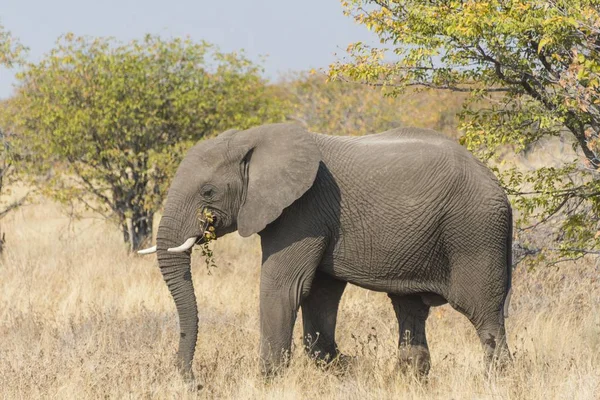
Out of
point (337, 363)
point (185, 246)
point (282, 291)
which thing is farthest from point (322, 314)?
point (185, 246)

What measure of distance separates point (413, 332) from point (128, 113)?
735cm

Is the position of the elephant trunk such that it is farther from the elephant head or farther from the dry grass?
the dry grass

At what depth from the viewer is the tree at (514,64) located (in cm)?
725

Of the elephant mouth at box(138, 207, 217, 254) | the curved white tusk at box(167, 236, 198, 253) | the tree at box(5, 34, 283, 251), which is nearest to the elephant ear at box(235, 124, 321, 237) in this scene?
the elephant mouth at box(138, 207, 217, 254)

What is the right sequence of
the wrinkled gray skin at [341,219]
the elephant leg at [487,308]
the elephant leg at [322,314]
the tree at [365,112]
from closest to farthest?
the wrinkled gray skin at [341,219]
the elephant leg at [487,308]
the elephant leg at [322,314]
the tree at [365,112]

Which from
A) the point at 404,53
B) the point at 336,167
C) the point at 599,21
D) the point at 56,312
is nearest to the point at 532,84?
the point at 404,53

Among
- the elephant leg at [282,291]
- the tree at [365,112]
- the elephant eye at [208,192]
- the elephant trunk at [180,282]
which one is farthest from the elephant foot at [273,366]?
the tree at [365,112]

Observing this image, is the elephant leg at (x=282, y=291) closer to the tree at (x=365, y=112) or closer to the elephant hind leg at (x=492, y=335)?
the elephant hind leg at (x=492, y=335)

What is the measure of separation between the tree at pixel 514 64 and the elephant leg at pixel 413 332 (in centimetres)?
130

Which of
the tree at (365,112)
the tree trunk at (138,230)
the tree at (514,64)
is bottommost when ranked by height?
the tree trunk at (138,230)

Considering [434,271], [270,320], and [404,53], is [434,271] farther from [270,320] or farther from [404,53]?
[404,53]

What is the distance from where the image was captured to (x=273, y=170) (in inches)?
267

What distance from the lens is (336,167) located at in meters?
6.99

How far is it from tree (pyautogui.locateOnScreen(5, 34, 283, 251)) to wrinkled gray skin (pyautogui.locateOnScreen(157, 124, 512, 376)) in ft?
22.1
